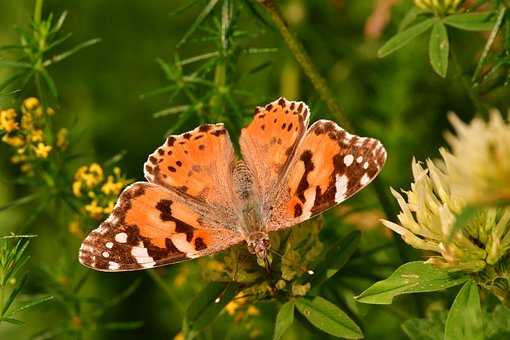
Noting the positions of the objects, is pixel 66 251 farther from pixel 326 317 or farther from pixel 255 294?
pixel 326 317

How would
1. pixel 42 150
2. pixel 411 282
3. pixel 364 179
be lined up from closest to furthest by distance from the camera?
pixel 411 282 < pixel 364 179 < pixel 42 150

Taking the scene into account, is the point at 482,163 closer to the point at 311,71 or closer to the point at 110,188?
the point at 311,71

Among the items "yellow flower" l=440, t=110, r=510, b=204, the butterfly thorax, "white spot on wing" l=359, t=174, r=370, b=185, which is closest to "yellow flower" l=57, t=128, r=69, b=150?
the butterfly thorax

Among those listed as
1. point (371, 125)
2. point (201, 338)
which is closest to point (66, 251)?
point (201, 338)

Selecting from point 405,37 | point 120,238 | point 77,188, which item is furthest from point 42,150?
point 405,37

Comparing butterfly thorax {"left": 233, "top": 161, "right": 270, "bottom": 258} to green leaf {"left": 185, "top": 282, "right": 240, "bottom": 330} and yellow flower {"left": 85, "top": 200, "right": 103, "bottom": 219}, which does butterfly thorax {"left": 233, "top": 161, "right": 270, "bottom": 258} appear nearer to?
green leaf {"left": 185, "top": 282, "right": 240, "bottom": 330}

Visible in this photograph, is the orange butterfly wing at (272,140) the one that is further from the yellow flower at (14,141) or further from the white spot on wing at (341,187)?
the yellow flower at (14,141)
